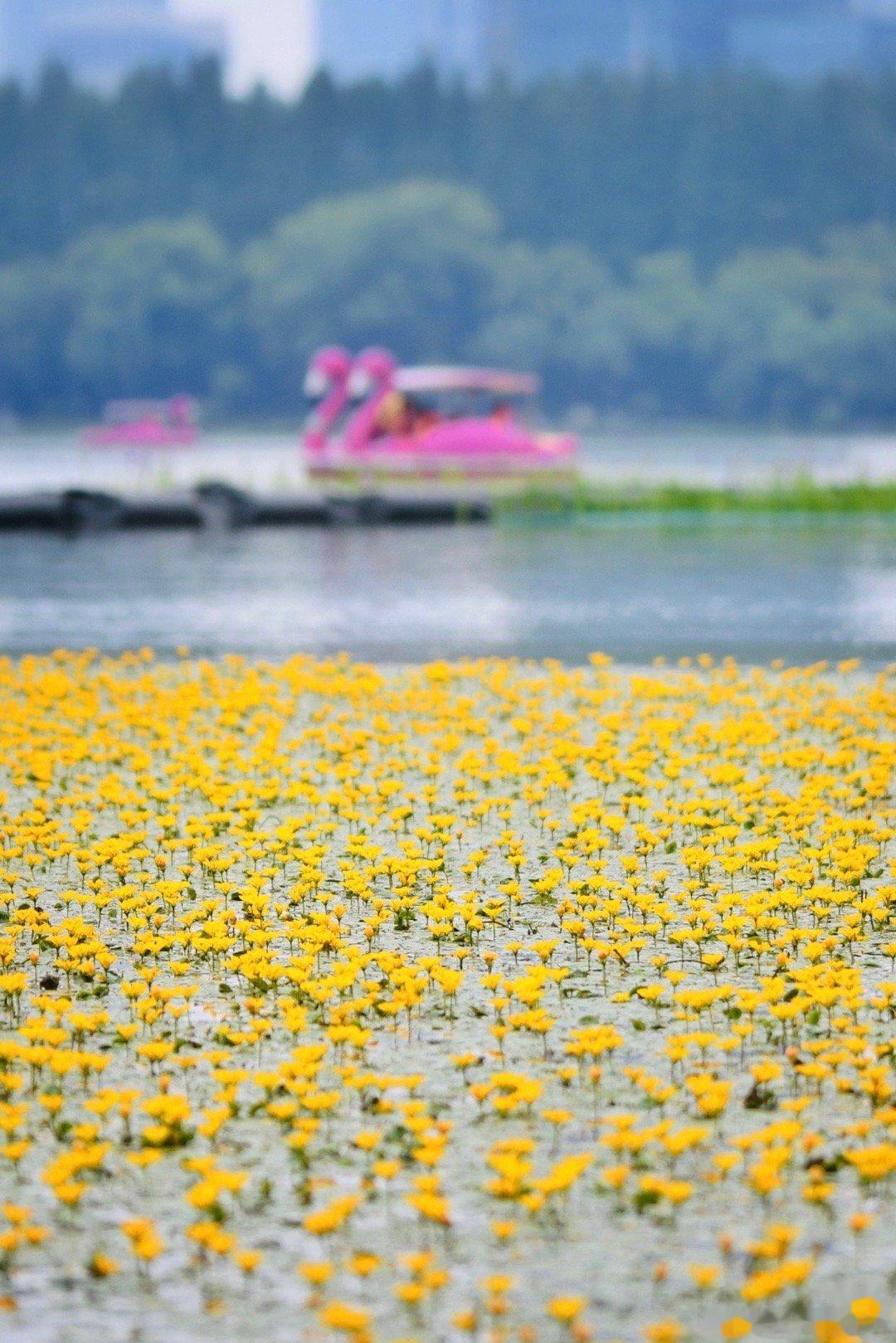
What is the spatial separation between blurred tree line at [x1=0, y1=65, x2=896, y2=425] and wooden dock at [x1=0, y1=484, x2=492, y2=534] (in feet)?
252

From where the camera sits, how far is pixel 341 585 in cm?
1984

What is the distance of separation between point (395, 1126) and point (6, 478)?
41814mm

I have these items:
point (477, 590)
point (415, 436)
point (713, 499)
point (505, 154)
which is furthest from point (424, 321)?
point (477, 590)

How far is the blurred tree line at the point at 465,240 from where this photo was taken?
105 metres

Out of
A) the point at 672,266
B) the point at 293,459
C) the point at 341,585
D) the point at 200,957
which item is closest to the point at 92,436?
the point at 293,459

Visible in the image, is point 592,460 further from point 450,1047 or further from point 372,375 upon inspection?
point 450,1047

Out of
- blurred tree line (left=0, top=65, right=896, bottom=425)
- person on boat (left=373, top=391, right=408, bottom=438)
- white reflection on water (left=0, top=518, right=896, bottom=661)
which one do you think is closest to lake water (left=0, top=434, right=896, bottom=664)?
white reflection on water (left=0, top=518, right=896, bottom=661)

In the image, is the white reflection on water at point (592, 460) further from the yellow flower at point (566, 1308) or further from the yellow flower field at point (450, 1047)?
the yellow flower at point (566, 1308)

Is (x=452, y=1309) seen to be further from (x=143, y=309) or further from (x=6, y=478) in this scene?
(x=143, y=309)

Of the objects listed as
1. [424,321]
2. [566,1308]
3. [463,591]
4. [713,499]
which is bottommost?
[566,1308]

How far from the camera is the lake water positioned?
1520 centimetres

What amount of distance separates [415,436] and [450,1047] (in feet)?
115

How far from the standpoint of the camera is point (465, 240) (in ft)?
355

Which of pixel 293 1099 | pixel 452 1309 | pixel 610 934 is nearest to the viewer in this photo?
pixel 452 1309
